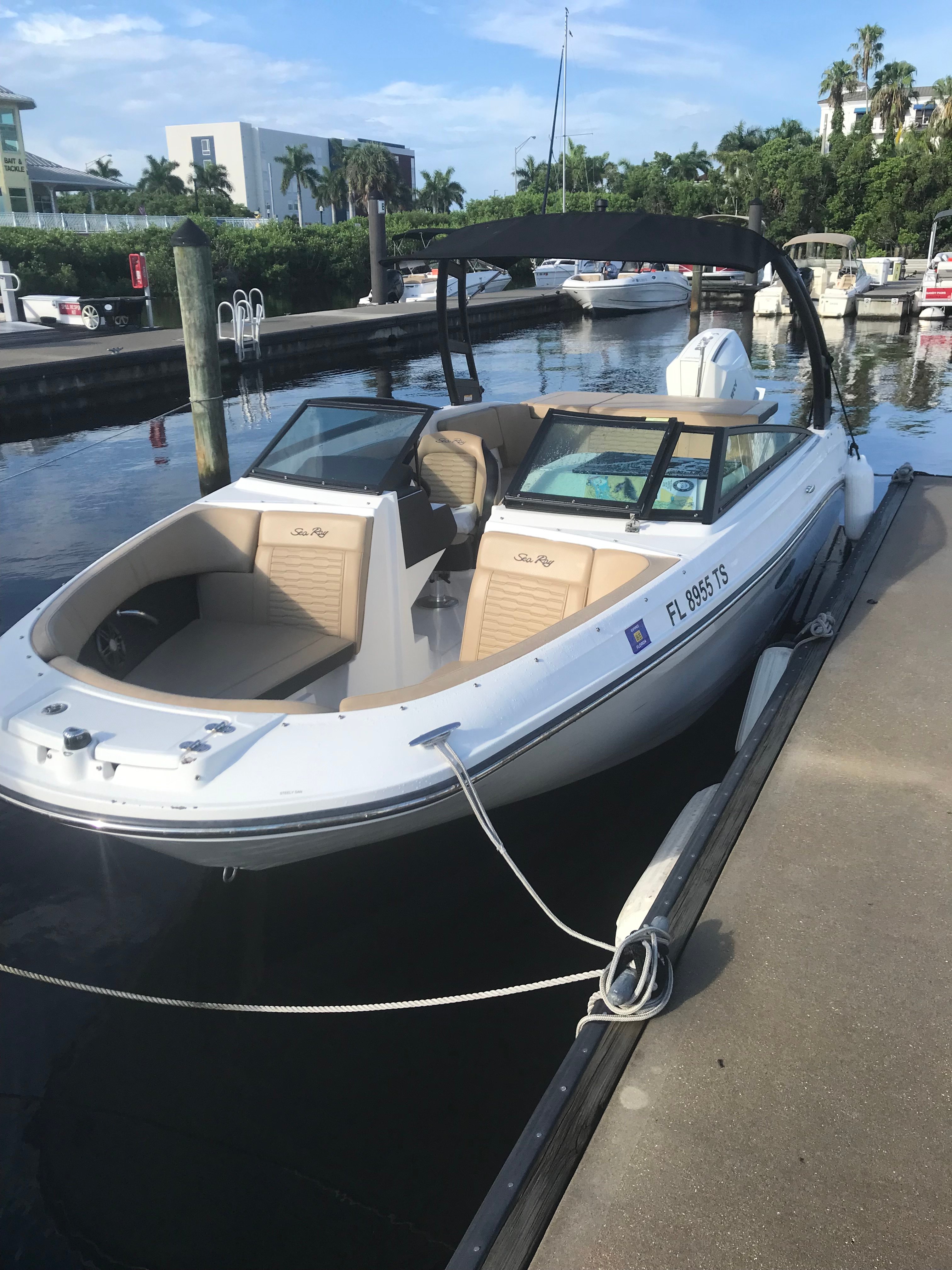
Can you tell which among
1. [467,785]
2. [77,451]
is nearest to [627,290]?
[77,451]

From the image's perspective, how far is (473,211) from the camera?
174 ft

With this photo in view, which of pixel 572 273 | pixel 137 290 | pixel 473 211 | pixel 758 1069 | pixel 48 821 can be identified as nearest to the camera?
pixel 758 1069

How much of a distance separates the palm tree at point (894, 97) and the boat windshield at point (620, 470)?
173 feet

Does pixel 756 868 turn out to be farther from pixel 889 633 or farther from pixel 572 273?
pixel 572 273

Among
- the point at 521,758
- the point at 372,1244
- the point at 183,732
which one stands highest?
the point at 183,732

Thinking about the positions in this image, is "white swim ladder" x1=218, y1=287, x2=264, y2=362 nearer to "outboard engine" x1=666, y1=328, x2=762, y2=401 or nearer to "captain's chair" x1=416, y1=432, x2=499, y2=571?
"outboard engine" x1=666, y1=328, x2=762, y2=401

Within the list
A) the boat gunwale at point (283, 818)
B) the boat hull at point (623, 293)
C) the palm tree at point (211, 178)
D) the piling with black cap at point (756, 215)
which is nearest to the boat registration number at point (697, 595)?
the boat gunwale at point (283, 818)

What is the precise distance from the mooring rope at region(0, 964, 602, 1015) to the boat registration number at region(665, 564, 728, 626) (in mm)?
1471

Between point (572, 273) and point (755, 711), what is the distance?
3478 centimetres

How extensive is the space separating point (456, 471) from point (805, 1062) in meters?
3.89

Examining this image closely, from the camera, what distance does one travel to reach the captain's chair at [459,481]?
17.7 feet

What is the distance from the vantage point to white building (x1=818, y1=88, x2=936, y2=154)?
60.7 metres

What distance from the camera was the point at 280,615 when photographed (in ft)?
14.7

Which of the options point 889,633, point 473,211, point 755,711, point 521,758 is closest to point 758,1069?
point 521,758
